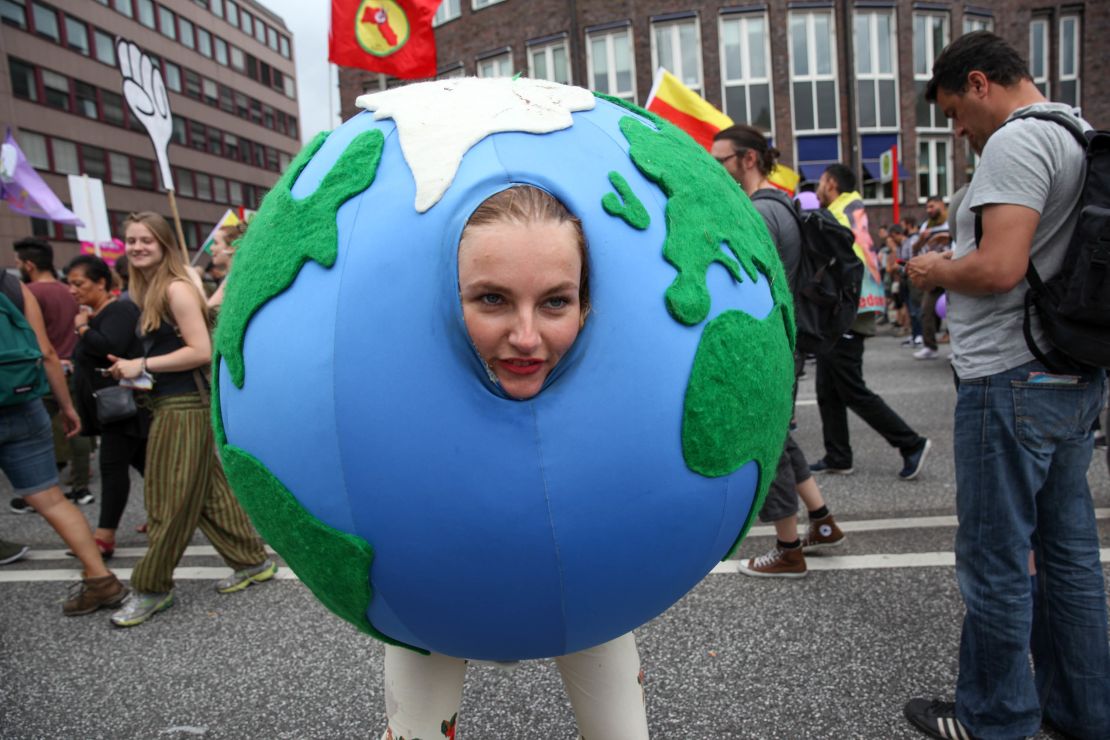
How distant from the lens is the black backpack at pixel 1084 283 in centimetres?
189

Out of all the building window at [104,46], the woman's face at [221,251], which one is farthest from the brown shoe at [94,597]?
the building window at [104,46]

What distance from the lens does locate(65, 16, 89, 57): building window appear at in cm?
3434

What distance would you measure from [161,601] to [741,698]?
9.29ft

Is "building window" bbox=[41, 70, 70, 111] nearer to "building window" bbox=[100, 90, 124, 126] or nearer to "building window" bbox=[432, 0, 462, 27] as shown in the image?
"building window" bbox=[100, 90, 124, 126]

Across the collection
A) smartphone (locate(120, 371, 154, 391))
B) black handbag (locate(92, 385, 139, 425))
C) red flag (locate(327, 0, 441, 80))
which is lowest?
black handbag (locate(92, 385, 139, 425))

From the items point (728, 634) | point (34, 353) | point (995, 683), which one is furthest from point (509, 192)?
point (34, 353)

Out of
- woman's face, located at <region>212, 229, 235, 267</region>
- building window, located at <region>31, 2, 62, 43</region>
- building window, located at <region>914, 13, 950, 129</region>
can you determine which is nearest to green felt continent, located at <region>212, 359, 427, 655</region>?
woman's face, located at <region>212, 229, 235, 267</region>

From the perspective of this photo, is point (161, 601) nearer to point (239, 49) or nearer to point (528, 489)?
point (528, 489)

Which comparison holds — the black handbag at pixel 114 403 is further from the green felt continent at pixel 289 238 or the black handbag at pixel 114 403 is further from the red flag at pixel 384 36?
the green felt continent at pixel 289 238

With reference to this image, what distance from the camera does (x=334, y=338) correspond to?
1025 mm

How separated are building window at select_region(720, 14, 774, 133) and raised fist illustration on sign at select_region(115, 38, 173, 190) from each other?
1959 cm

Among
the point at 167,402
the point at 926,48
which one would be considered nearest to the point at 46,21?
the point at 926,48

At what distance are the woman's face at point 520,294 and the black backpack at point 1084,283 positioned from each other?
64.7 inches

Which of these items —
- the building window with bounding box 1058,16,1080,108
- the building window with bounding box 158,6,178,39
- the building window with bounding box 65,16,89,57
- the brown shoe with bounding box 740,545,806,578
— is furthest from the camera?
the building window with bounding box 158,6,178,39
